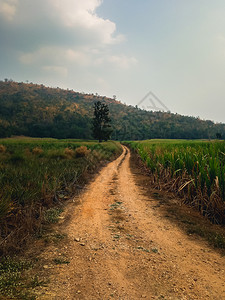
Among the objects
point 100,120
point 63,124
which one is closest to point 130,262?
point 100,120

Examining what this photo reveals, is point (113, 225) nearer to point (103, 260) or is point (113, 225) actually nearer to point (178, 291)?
point (103, 260)

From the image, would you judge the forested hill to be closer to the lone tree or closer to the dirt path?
the lone tree

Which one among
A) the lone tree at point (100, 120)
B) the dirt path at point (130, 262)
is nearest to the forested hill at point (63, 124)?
the lone tree at point (100, 120)

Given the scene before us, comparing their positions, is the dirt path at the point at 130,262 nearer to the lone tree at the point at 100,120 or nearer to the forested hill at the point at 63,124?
the lone tree at the point at 100,120

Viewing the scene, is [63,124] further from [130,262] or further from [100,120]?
[130,262]

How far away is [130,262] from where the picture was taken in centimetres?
273

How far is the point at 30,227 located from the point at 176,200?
193 inches

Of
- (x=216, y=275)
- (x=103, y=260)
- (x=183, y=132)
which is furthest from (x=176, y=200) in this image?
(x=183, y=132)

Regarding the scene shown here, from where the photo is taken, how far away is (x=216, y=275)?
2.47 m

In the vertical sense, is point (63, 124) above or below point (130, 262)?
above

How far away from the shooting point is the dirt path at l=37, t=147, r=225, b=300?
6.97 feet

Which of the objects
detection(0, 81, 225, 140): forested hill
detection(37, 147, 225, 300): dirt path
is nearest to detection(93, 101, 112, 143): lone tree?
detection(0, 81, 225, 140): forested hill

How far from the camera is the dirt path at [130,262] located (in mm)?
2123

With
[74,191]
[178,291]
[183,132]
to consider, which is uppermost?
[183,132]
